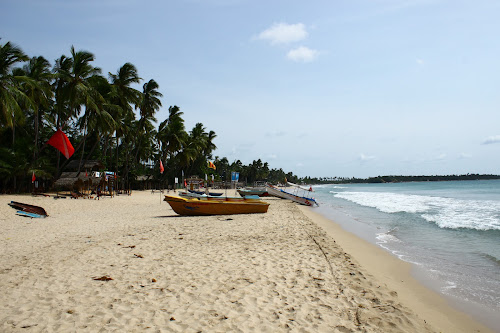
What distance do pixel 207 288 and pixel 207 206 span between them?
9.32 meters

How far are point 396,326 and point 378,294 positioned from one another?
1.06 metres

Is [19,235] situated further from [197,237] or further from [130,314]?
[130,314]

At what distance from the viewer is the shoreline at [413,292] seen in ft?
14.0

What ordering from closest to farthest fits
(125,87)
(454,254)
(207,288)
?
(207,288), (454,254), (125,87)

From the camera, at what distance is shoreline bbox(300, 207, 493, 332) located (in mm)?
4258

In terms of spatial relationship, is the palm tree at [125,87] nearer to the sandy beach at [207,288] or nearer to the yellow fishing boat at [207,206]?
the yellow fishing boat at [207,206]

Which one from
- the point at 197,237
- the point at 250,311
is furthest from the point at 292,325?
the point at 197,237

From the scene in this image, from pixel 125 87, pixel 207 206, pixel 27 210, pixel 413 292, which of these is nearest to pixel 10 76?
pixel 27 210

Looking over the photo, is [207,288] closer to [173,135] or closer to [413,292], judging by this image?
[413,292]

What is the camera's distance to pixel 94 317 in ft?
12.0

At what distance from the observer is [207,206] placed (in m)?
13.9

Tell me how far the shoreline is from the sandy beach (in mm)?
25

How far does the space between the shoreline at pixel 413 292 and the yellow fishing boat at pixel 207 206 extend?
643 centimetres


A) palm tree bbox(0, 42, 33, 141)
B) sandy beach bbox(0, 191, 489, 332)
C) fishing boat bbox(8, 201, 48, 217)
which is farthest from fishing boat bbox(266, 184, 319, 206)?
palm tree bbox(0, 42, 33, 141)
